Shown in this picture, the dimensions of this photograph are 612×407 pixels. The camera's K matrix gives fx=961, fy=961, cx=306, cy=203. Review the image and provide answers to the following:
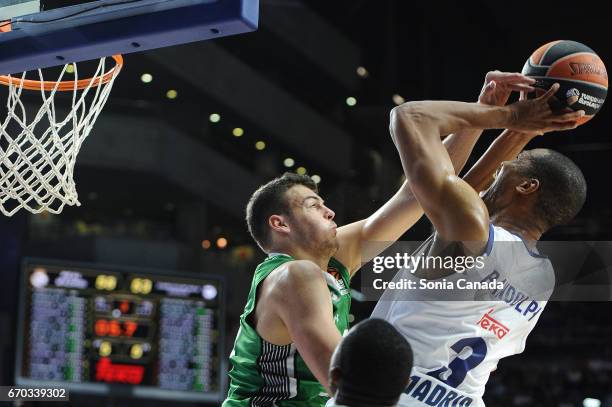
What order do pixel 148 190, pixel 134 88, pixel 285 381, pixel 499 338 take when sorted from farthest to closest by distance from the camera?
pixel 148 190
pixel 134 88
pixel 285 381
pixel 499 338

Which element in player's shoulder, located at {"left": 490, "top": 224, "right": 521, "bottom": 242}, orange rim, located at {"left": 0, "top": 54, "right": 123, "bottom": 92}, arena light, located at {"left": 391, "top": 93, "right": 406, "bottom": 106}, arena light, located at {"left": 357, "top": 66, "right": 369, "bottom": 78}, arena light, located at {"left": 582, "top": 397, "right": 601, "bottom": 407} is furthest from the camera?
arena light, located at {"left": 582, "top": 397, "right": 601, "bottom": 407}

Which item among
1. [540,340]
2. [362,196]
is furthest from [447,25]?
[540,340]

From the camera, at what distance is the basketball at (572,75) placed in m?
2.65

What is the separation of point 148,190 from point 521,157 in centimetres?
889

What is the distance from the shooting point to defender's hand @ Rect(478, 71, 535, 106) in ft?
8.73

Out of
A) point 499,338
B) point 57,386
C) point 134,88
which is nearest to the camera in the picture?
point 499,338

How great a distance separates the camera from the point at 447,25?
9914 mm

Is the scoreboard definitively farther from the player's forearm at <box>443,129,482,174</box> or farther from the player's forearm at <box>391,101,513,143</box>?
the player's forearm at <box>391,101,513,143</box>

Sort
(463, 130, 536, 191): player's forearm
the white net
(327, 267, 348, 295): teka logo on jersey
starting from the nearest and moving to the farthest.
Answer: (463, 130, 536, 191): player's forearm → (327, 267, 348, 295): teka logo on jersey → the white net

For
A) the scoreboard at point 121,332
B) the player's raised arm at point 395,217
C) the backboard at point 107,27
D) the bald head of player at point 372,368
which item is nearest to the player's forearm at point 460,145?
the player's raised arm at point 395,217

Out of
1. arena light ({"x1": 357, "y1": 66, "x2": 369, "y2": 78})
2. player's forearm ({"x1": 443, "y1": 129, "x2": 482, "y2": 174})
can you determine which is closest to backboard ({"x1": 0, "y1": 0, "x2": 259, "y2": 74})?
player's forearm ({"x1": 443, "y1": 129, "x2": 482, "y2": 174})

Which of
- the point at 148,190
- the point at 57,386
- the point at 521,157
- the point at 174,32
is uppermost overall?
the point at 148,190

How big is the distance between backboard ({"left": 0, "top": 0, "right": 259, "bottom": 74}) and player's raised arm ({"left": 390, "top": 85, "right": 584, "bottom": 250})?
669 mm

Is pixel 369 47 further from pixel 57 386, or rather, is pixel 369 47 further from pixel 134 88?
pixel 57 386
